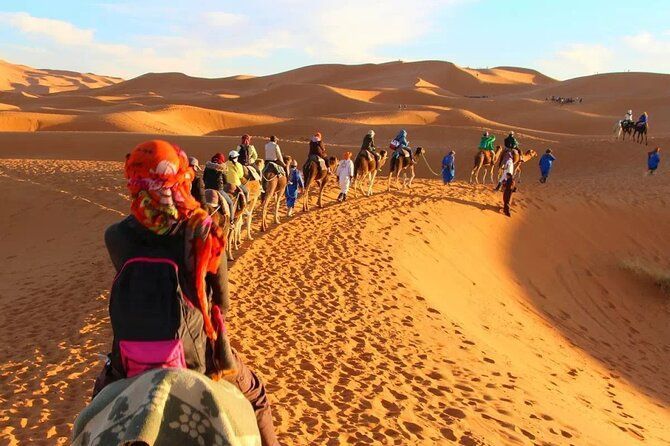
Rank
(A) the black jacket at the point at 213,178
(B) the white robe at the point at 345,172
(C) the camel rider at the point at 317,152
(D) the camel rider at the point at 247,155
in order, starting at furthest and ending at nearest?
(B) the white robe at the point at 345,172, (C) the camel rider at the point at 317,152, (D) the camel rider at the point at 247,155, (A) the black jacket at the point at 213,178

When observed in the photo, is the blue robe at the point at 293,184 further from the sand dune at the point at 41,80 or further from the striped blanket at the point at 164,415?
the sand dune at the point at 41,80

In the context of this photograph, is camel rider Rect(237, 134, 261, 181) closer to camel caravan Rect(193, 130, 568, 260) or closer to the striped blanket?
camel caravan Rect(193, 130, 568, 260)

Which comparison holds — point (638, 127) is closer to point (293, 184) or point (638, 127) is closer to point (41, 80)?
point (293, 184)

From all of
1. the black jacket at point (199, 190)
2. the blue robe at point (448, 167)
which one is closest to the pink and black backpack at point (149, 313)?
the black jacket at point (199, 190)

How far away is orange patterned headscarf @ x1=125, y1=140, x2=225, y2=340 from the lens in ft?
8.47

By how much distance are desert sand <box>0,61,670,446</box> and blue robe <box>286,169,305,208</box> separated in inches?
27.3

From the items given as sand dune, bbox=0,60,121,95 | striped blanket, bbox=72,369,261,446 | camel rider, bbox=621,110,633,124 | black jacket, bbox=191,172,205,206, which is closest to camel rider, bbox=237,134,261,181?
black jacket, bbox=191,172,205,206

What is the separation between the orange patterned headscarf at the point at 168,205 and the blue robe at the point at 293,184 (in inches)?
435

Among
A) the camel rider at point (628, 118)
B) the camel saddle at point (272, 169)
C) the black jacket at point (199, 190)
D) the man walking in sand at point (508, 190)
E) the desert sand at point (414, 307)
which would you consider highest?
the camel rider at point (628, 118)

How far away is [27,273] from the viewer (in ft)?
41.4

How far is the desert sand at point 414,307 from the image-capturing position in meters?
6.32

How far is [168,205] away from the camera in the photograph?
259cm

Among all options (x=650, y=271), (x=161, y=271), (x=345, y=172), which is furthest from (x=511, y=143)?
(x=161, y=271)

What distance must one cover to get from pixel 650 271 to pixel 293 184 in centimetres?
1009
